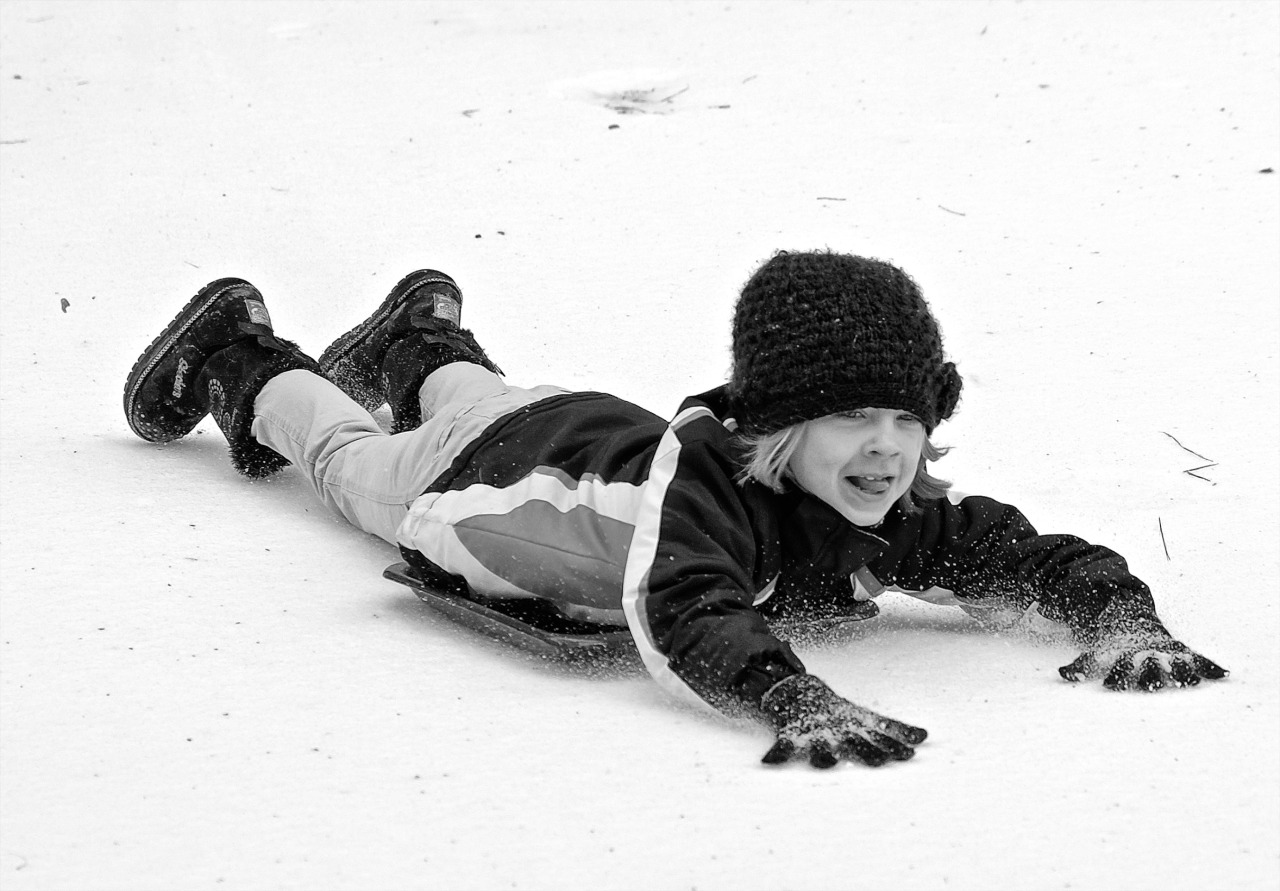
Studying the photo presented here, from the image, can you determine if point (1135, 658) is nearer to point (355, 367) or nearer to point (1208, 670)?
point (1208, 670)

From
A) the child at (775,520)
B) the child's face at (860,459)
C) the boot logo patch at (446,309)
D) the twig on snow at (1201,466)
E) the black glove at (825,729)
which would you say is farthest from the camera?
the boot logo patch at (446,309)

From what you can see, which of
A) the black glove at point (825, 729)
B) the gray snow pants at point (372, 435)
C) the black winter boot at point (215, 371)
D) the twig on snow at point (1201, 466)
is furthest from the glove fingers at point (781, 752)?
the black winter boot at point (215, 371)

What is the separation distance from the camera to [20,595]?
5.97 feet

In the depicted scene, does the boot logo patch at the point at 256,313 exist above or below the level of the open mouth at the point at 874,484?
above

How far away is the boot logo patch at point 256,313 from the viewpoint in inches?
97.7

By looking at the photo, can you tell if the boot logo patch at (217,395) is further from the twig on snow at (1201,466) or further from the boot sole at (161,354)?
the twig on snow at (1201,466)

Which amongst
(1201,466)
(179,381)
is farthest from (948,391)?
(179,381)

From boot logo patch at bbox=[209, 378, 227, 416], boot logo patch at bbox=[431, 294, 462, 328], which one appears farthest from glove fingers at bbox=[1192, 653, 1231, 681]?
boot logo patch at bbox=[209, 378, 227, 416]

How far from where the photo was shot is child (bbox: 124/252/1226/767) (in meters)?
1.54

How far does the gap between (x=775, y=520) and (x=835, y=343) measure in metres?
0.23

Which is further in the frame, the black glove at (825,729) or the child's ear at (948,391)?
the child's ear at (948,391)

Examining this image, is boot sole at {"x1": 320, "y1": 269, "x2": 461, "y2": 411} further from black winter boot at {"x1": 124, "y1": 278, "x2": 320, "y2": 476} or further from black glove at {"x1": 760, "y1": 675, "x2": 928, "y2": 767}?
black glove at {"x1": 760, "y1": 675, "x2": 928, "y2": 767}

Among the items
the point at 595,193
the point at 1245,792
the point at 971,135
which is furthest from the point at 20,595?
the point at 971,135

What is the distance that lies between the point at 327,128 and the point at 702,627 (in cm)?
303
